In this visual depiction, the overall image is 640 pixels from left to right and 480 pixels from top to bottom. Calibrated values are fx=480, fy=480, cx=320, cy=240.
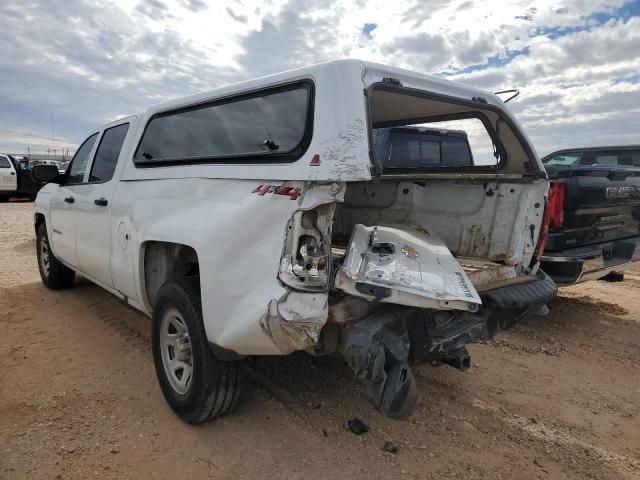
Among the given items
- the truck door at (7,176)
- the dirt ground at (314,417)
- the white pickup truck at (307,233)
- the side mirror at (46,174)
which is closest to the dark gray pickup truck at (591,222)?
the dirt ground at (314,417)

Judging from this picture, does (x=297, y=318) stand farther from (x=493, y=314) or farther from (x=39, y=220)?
(x=39, y=220)

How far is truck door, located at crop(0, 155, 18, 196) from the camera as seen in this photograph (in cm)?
1855

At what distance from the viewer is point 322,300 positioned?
2371mm

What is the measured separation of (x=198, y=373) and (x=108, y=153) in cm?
253

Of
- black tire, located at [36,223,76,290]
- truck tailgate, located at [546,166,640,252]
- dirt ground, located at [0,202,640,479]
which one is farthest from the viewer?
black tire, located at [36,223,76,290]

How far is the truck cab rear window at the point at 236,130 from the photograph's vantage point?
2.60 m

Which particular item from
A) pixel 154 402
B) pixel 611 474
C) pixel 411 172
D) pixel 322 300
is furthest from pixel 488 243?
pixel 154 402

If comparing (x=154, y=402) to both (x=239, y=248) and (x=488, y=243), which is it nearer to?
(x=239, y=248)

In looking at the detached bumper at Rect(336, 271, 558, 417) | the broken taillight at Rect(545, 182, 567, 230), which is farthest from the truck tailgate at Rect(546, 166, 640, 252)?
the detached bumper at Rect(336, 271, 558, 417)

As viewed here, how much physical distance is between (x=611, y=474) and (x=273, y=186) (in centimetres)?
250

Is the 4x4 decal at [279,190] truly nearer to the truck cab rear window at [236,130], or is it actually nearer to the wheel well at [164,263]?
the truck cab rear window at [236,130]

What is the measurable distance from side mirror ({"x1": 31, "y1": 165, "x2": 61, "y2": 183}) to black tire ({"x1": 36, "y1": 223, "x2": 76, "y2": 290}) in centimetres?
102

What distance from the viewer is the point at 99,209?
4.16m

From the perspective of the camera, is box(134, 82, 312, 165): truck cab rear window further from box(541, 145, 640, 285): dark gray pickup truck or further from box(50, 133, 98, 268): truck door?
box(541, 145, 640, 285): dark gray pickup truck
